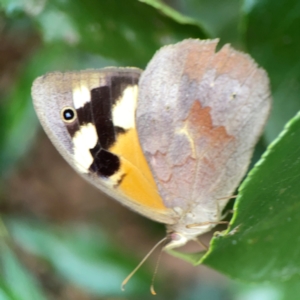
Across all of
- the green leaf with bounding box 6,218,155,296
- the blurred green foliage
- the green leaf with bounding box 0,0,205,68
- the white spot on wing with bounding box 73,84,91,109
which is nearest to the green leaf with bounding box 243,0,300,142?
the blurred green foliage

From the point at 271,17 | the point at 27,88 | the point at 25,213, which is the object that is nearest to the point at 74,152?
the point at 271,17

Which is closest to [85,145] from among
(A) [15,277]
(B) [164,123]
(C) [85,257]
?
(B) [164,123]

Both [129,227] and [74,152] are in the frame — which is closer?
[74,152]

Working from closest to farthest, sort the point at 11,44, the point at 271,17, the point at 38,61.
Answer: the point at 271,17, the point at 38,61, the point at 11,44

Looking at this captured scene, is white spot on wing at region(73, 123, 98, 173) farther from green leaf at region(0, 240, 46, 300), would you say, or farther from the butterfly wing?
green leaf at region(0, 240, 46, 300)

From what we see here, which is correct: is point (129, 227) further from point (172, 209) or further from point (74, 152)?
point (74, 152)

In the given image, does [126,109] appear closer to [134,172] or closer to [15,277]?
[134,172]
